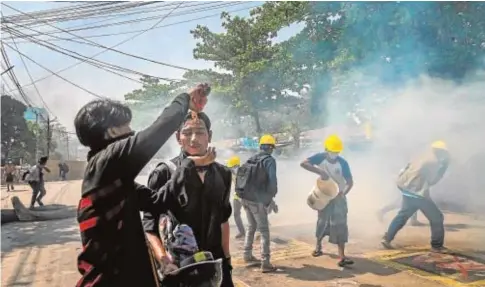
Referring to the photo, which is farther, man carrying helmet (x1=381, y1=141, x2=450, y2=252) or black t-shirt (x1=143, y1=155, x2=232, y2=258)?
man carrying helmet (x1=381, y1=141, x2=450, y2=252)

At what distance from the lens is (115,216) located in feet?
4.74

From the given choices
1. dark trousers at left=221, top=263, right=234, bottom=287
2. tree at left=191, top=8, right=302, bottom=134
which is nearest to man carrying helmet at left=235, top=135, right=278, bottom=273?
dark trousers at left=221, top=263, right=234, bottom=287

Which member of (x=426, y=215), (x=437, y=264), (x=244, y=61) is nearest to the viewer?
(x=437, y=264)

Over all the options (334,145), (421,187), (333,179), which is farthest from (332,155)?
(421,187)

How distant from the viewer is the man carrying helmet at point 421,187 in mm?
5650

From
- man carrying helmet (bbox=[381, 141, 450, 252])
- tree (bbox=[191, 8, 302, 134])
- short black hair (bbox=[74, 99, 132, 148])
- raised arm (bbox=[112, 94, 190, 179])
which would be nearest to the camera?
raised arm (bbox=[112, 94, 190, 179])

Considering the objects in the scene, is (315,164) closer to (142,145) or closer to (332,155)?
(332,155)

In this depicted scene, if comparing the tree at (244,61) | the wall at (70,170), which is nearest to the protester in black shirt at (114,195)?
the tree at (244,61)

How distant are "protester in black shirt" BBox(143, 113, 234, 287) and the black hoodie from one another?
15.5 inches

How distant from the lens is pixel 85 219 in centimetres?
146

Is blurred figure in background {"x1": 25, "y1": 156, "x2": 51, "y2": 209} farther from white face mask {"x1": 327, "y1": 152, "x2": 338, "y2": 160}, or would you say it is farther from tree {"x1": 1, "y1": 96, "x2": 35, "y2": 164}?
tree {"x1": 1, "y1": 96, "x2": 35, "y2": 164}

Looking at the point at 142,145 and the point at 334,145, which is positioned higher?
the point at 334,145

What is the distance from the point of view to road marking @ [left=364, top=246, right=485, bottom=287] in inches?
174

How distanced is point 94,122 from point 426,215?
510 cm
